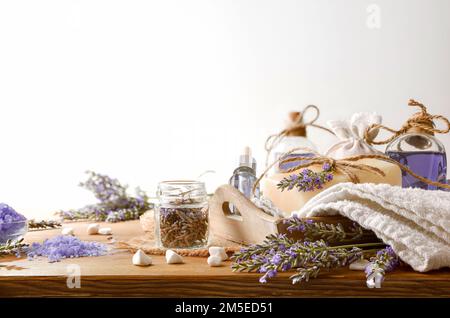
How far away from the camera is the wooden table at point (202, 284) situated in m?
0.65

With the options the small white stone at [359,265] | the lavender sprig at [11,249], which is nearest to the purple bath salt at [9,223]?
the lavender sprig at [11,249]

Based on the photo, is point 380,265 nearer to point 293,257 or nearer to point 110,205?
point 293,257

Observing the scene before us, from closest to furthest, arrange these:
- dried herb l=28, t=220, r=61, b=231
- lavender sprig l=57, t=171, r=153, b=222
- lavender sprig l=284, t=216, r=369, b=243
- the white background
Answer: lavender sprig l=284, t=216, r=369, b=243 < dried herb l=28, t=220, r=61, b=231 < lavender sprig l=57, t=171, r=153, b=222 < the white background

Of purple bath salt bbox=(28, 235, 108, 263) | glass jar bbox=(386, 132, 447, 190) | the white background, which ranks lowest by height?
purple bath salt bbox=(28, 235, 108, 263)

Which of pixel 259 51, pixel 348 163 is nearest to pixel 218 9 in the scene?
pixel 259 51

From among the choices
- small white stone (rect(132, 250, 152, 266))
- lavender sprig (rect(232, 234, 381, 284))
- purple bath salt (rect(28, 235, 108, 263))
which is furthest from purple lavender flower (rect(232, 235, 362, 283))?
purple bath salt (rect(28, 235, 108, 263))

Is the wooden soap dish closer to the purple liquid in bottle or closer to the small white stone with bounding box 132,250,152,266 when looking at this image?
the small white stone with bounding box 132,250,152,266

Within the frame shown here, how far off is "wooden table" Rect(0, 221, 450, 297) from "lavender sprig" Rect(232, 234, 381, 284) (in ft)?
0.04

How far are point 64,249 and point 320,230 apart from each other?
37 centimetres

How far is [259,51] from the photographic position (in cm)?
274

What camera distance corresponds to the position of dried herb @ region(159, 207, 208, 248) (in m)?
0.89

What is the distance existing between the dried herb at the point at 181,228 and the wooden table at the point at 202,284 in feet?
0.58

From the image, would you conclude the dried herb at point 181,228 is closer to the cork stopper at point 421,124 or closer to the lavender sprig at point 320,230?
the lavender sprig at point 320,230

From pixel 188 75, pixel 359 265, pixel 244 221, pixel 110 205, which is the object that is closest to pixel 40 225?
pixel 110 205
